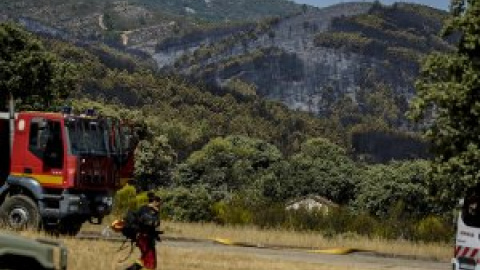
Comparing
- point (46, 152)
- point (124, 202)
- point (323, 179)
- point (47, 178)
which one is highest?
point (46, 152)

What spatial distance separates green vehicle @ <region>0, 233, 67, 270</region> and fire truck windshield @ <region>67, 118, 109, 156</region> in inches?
494

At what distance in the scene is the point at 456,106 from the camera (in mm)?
22047

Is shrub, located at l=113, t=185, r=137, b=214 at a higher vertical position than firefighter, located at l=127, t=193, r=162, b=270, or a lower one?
lower

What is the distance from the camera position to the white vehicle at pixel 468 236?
16984 mm

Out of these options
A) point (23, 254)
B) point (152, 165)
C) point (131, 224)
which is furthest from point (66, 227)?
point (152, 165)

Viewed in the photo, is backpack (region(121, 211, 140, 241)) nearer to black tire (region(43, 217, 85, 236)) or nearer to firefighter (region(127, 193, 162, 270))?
firefighter (region(127, 193, 162, 270))

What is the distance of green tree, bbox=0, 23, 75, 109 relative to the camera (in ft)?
154

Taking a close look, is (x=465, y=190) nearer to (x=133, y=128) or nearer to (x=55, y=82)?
(x=133, y=128)

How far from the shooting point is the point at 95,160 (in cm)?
2295

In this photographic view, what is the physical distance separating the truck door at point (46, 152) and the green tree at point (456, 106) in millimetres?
9177

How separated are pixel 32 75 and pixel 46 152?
1032 inches

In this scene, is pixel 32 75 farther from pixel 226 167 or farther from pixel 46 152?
pixel 226 167

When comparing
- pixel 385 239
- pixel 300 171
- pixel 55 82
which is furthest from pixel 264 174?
pixel 385 239

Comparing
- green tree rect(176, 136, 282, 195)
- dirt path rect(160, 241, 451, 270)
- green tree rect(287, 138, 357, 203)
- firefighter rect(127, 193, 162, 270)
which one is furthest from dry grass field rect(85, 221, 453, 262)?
green tree rect(287, 138, 357, 203)
